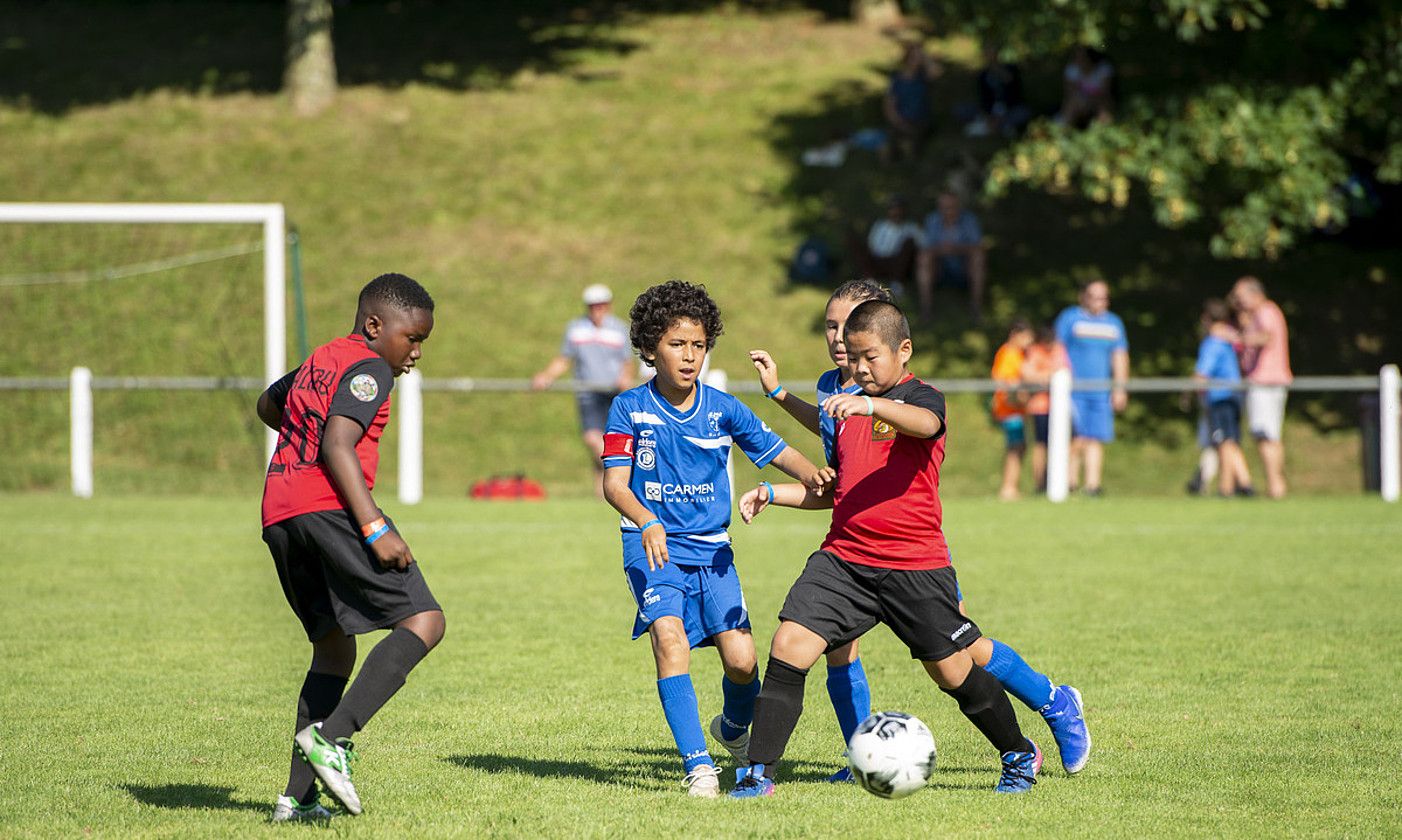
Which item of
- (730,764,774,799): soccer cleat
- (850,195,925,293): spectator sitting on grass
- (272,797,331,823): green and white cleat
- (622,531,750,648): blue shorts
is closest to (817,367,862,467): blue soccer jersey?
(622,531,750,648): blue shorts

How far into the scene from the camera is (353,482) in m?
4.96

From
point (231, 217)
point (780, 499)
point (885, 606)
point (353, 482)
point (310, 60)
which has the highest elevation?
point (310, 60)

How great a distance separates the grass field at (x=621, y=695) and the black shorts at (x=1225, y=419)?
131 inches

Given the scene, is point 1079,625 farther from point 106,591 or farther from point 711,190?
point 711,190

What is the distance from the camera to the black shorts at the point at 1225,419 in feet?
55.0

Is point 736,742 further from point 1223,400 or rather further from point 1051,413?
point 1223,400

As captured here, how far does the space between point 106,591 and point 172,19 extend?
27.1 metres

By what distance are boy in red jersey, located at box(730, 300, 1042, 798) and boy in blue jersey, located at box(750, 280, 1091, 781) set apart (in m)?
0.16

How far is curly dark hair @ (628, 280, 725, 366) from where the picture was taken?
18.9ft

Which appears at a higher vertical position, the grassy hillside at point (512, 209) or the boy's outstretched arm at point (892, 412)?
the grassy hillside at point (512, 209)

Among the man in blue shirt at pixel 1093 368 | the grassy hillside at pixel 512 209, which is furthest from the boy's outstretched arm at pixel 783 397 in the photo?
the grassy hillside at pixel 512 209

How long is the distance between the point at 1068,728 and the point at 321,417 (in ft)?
9.37

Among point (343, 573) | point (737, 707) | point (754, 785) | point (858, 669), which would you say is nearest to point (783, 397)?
point (858, 669)

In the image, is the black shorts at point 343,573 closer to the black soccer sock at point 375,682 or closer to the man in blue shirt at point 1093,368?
the black soccer sock at point 375,682
